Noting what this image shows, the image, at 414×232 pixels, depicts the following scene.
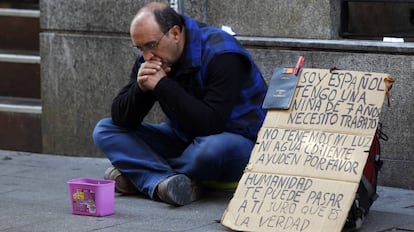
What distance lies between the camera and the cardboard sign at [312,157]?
17.5 ft

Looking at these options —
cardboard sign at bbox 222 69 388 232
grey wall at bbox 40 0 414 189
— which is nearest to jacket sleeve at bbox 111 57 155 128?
cardboard sign at bbox 222 69 388 232

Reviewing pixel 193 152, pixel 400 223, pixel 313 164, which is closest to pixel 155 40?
pixel 193 152

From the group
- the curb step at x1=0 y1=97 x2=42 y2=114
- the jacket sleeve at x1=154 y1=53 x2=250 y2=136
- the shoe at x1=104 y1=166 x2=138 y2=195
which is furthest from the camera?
the curb step at x1=0 y1=97 x2=42 y2=114

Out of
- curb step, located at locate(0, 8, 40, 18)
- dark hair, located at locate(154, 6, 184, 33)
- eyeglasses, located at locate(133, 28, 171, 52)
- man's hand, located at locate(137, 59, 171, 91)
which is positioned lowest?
man's hand, located at locate(137, 59, 171, 91)

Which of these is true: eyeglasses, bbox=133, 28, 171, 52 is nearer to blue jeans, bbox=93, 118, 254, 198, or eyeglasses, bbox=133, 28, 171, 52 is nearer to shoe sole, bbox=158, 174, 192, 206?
blue jeans, bbox=93, 118, 254, 198

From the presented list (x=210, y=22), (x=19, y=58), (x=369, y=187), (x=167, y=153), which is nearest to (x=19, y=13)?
(x=19, y=58)

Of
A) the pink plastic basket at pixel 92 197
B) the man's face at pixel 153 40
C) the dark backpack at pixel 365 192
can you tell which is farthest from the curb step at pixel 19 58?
the dark backpack at pixel 365 192

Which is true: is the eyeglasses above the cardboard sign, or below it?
above

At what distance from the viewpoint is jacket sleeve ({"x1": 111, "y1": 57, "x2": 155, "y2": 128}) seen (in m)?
6.11

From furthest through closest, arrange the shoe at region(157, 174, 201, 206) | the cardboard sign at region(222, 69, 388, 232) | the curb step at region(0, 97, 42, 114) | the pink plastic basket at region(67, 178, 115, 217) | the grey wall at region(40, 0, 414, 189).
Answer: the curb step at region(0, 97, 42, 114), the grey wall at region(40, 0, 414, 189), the shoe at region(157, 174, 201, 206), the pink plastic basket at region(67, 178, 115, 217), the cardboard sign at region(222, 69, 388, 232)

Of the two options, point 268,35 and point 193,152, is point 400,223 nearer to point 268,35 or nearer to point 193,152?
point 193,152

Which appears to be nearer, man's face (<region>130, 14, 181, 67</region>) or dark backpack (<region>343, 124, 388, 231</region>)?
dark backpack (<region>343, 124, 388, 231</region>)

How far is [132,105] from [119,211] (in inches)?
23.7

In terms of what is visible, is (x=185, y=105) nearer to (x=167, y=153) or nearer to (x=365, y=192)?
(x=167, y=153)
